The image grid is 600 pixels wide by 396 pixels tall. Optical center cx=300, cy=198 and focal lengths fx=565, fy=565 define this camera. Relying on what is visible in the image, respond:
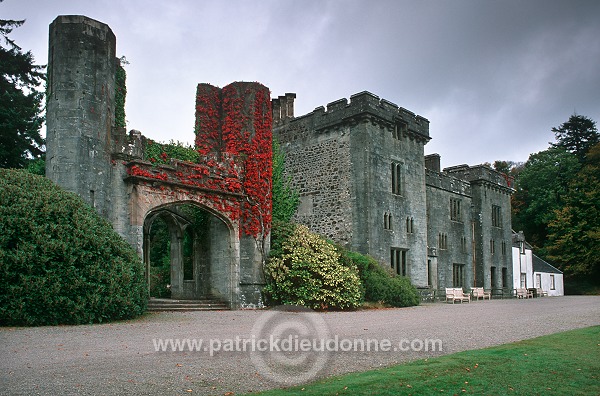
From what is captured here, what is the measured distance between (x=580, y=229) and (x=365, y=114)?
26.6m

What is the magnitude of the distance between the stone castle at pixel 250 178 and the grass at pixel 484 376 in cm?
1051

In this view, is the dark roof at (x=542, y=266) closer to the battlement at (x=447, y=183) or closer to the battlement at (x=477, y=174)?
the battlement at (x=477, y=174)

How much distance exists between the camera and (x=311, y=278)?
18.3 meters

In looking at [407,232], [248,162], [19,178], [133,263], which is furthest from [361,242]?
[19,178]

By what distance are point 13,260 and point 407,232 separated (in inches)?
744

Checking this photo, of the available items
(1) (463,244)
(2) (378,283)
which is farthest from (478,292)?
(2) (378,283)

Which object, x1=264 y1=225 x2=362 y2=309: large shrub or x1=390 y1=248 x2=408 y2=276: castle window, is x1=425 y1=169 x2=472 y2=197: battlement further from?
x1=264 y1=225 x2=362 y2=309: large shrub

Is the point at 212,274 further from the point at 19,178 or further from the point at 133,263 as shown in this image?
the point at 19,178

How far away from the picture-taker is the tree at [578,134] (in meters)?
54.3

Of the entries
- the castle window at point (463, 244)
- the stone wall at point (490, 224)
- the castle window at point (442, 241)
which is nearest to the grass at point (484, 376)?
the castle window at point (442, 241)

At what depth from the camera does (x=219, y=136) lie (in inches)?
800

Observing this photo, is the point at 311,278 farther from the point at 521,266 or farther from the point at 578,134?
the point at 578,134

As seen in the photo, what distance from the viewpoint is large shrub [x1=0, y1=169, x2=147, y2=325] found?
11328 millimetres

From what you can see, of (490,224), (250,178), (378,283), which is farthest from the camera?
(490,224)
